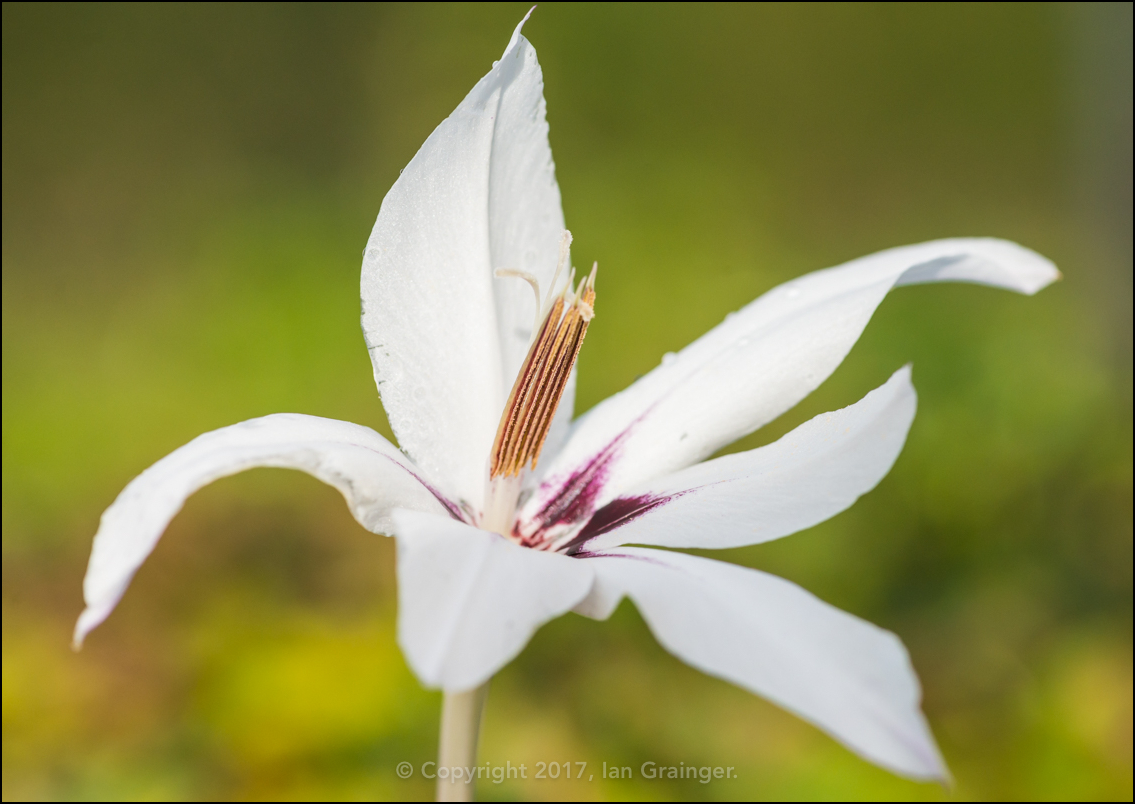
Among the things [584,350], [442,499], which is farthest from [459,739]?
[584,350]

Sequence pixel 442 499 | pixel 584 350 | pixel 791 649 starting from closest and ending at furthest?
pixel 791 649
pixel 442 499
pixel 584 350

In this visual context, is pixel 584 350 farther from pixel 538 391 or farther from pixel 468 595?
pixel 468 595

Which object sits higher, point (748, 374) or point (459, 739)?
point (748, 374)

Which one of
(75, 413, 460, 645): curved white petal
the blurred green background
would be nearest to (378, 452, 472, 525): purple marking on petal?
(75, 413, 460, 645): curved white petal

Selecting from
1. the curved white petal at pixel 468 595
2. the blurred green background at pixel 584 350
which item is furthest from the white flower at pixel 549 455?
the blurred green background at pixel 584 350

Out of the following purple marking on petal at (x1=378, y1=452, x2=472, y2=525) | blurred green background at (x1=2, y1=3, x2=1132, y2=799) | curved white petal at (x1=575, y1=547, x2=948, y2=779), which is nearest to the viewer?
curved white petal at (x1=575, y1=547, x2=948, y2=779)

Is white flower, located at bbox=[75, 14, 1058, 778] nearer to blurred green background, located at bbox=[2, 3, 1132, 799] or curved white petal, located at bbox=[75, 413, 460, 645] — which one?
curved white petal, located at bbox=[75, 413, 460, 645]
